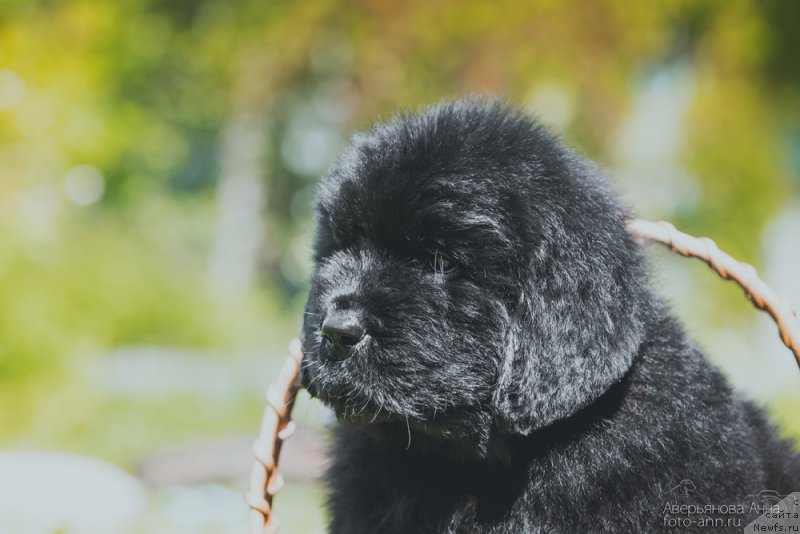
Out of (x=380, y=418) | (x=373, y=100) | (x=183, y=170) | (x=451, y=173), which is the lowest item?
(x=380, y=418)

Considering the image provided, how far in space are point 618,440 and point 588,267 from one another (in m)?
0.52

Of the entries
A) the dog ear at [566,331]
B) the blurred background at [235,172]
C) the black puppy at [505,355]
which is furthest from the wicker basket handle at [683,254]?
the blurred background at [235,172]

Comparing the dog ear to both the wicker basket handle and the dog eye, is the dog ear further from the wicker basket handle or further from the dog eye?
the wicker basket handle

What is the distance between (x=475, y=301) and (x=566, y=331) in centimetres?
28

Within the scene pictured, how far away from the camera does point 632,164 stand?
14812mm

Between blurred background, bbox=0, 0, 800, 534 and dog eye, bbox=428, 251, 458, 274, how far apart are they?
2863 mm

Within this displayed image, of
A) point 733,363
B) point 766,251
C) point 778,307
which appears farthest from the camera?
point 766,251

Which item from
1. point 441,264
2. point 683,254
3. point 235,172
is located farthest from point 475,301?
point 235,172

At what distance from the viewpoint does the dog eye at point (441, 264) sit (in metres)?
2.49

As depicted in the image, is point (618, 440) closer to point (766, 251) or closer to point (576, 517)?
point (576, 517)

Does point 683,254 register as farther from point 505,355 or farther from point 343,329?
point 343,329

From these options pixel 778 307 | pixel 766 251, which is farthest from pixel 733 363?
pixel 778 307

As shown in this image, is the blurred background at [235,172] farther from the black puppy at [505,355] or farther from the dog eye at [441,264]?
the dog eye at [441,264]

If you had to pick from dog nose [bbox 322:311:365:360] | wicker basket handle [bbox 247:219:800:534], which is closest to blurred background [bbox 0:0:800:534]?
wicker basket handle [bbox 247:219:800:534]
